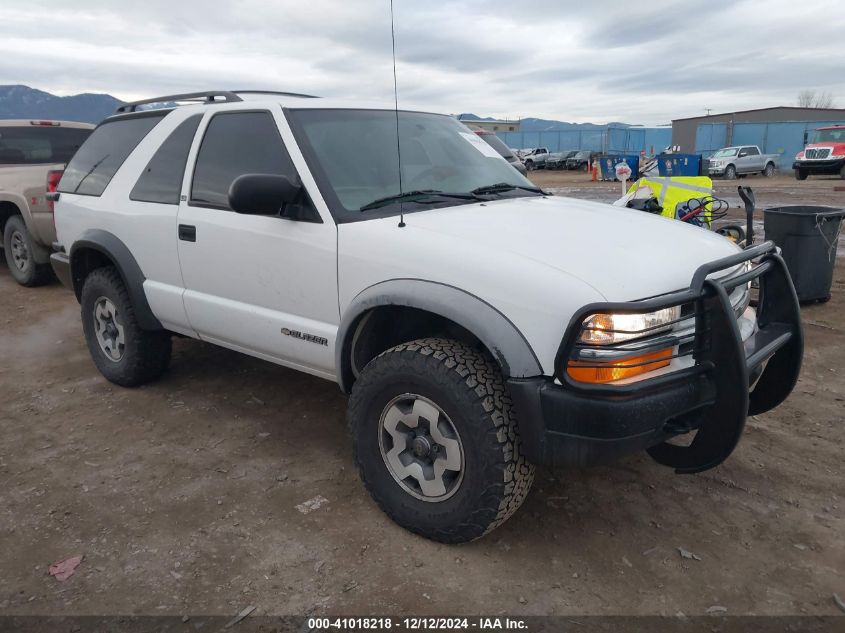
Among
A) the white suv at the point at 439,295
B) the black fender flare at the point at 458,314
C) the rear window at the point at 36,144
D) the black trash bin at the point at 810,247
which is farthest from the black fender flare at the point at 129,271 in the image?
the black trash bin at the point at 810,247

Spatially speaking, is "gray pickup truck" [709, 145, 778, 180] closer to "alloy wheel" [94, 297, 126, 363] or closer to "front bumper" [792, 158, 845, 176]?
"front bumper" [792, 158, 845, 176]

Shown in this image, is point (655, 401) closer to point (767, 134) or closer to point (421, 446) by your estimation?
point (421, 446)

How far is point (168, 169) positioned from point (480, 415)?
2.63m

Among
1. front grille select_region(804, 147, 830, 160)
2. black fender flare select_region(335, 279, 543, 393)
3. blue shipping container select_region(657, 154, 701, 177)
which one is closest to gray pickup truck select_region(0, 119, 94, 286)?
black fender flare select_region(335, 279, 543, 393)

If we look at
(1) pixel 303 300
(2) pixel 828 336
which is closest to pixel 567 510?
(1) pixel 303 300

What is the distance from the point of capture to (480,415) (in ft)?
8.21

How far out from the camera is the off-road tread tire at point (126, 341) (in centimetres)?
432

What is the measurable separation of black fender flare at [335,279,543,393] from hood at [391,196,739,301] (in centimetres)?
24

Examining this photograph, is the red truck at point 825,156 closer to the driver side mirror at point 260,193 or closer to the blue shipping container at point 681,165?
the blue shipping container at point 681,165

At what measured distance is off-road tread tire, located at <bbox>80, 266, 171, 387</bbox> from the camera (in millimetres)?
4316

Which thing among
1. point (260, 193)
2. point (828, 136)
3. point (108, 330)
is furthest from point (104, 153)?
point (828, 136)

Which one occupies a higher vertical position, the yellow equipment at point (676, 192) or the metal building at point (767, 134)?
the metal building at point (767, 134)

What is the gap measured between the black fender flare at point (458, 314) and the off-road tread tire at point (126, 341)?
198 cm

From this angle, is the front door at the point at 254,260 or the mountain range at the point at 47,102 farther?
the mountain range at the point at 47,102
